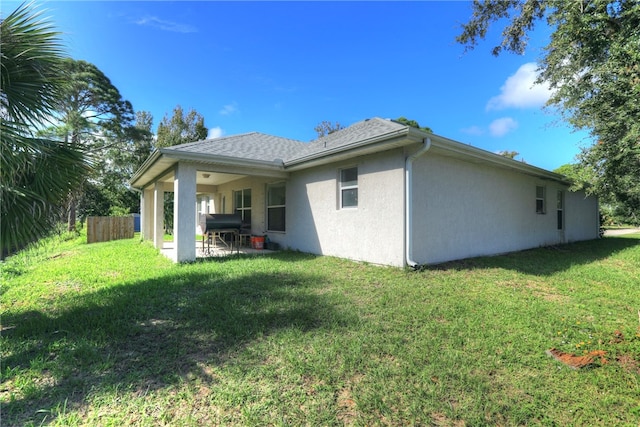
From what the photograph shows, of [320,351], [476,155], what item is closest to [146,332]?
[320,351]

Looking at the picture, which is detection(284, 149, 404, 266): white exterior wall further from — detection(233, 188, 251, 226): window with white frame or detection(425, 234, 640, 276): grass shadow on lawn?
detection(233, 188, 251, 226): window with white frame

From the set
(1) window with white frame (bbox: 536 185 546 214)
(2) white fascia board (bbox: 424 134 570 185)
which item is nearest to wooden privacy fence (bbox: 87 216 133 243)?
(2) white fascia board (bbox: 424 134 570 185)

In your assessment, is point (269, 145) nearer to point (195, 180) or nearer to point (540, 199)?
point (195, 180)

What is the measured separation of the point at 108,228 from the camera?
1576cm

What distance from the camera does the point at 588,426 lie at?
2.08m

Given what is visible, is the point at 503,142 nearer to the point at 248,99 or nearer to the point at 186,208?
the point at 248,99

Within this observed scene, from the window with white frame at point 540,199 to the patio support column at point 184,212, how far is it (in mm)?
12261

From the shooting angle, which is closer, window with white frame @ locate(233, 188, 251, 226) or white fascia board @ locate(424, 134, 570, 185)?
white fascia board @ locate(424, 134, 570, 185)

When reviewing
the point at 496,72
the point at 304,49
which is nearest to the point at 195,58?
the point at 304,49

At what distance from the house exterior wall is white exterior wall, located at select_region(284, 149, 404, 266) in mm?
470

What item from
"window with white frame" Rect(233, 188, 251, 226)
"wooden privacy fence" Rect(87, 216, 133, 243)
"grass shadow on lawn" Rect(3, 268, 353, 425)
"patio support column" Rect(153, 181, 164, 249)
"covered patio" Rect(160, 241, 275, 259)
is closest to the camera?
"grass shadow on lawn" Rect(3, 268, 353, 425)

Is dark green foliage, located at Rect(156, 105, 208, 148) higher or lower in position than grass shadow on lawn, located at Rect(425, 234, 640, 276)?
higher

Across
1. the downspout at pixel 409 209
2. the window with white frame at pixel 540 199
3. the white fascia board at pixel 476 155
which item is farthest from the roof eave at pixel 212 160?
the window with white frame at pixel 540 199

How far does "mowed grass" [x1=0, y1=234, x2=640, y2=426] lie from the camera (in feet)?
7.32
